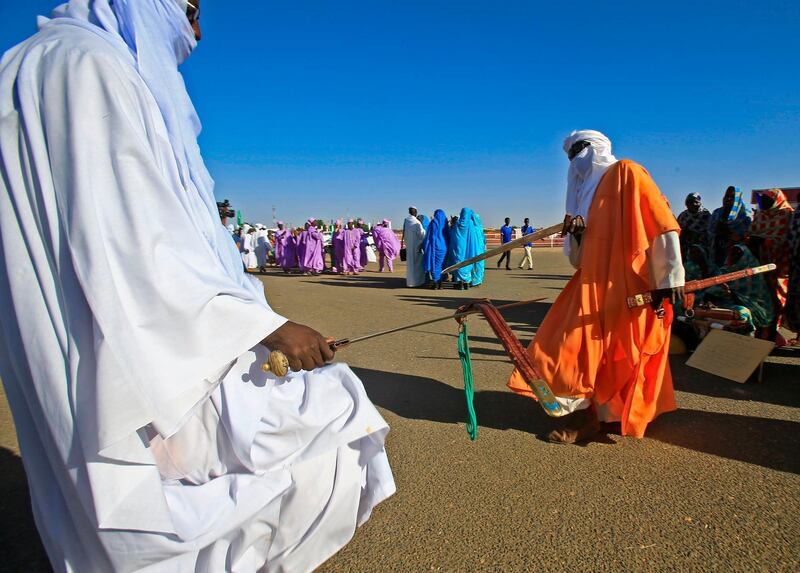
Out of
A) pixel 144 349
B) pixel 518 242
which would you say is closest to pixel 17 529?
pixel 144 349

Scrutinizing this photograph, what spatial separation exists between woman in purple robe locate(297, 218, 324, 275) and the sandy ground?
16253mm

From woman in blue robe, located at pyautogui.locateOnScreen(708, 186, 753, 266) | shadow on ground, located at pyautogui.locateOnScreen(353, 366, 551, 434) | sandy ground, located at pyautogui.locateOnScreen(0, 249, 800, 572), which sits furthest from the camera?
woman in blue robe, located at pyautogui.locateOnScreen(708, 186, 753, 266)

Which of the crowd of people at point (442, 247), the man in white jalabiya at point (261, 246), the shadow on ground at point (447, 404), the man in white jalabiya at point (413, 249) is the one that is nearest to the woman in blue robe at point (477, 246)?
the crowd of people at point (442, 247)

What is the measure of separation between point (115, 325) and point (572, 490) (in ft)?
8.28

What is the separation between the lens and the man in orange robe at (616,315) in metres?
3.13

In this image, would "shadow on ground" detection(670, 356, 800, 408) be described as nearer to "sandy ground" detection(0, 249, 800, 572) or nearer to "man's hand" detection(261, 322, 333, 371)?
"sandy ground" detection(0, 249, 800, 572)

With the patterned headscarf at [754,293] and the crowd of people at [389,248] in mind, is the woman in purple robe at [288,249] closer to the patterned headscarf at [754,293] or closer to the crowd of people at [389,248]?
the crowd of people at [389,248]

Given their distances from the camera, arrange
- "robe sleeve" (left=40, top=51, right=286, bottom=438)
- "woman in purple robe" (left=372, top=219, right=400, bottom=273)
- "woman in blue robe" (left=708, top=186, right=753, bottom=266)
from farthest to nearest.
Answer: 1. "woman in purple robe" (left=372, top=219, right=400, bottom=273)
2. "woman in blue robe" (left=708, top=186, right=753, bottom=266)
3. "robe sleeve" (left=40, top=51, right=286, bottom=438)

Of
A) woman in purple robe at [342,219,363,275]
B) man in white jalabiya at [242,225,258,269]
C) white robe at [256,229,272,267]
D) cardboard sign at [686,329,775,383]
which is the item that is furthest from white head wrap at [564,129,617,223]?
white robe at [256,229,272,267]

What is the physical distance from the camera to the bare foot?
3303mm

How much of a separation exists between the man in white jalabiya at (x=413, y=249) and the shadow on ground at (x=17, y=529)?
11.8 meters

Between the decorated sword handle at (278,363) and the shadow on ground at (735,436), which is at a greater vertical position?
the decorated sword handle at (278,363)

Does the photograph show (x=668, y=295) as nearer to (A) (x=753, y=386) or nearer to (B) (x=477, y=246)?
(A) (x=753, y=386)

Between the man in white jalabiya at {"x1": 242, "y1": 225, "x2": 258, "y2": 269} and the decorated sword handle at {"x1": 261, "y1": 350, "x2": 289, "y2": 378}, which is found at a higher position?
the man in white jalabiya at {"x1": 242, "y1": 225, "x2": 258, "y2": 269}
